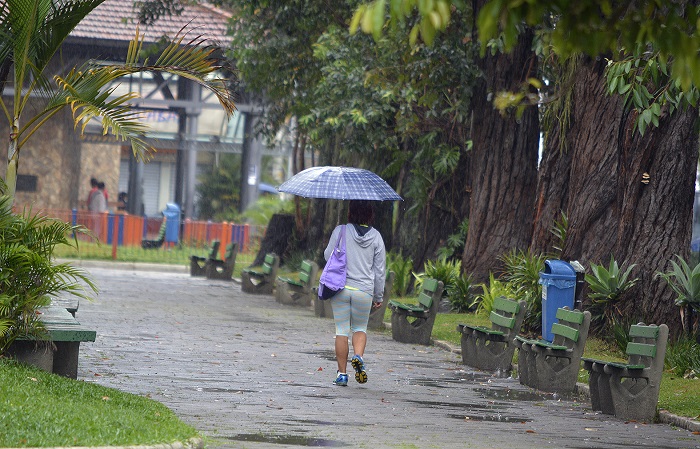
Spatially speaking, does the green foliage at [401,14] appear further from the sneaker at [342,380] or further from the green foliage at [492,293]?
the green foliage at [492,293]

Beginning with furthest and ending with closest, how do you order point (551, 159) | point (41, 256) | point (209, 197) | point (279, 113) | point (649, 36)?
point (209, 197), point (279, 113), point (551, 159), point (41, 256), point (649, 36)

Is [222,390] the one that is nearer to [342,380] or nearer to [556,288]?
[342,380]

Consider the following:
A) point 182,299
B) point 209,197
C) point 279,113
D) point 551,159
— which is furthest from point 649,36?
point 209,197

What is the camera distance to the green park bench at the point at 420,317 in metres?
16.7

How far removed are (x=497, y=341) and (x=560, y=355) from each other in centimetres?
182

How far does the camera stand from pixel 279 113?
30922mm

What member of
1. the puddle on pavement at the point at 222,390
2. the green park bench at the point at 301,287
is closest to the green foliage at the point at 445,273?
the green park bench at the point at 301,287

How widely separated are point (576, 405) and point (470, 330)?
2851mm

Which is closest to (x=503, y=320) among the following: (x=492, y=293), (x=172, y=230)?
(x=492, y=293)

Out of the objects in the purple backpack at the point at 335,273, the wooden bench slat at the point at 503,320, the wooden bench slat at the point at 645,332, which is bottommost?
the wooden bench slat at the point at 503,320

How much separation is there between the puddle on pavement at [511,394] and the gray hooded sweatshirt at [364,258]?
1.41 m

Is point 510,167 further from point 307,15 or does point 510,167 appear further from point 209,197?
point 209,197

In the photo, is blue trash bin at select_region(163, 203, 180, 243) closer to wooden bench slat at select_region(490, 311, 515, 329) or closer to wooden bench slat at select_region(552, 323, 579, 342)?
wooden bench slat at select_region(490, 311, 515, 329)

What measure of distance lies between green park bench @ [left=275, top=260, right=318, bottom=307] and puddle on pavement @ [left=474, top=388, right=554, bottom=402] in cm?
1009
